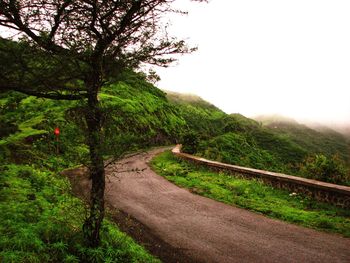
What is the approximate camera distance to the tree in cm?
470

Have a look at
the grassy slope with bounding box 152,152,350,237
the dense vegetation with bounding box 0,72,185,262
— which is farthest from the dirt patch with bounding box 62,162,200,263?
the grassy slope with bounding box 152,152,350,237

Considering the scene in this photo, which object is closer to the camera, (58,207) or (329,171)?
(58,207)

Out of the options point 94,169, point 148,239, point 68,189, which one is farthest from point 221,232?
point 68,189

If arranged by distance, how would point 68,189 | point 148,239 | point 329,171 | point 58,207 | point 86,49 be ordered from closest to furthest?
1. point 86,49
2. point 148,239
3. point 58,207
4. point 68,189
5. point 329,171

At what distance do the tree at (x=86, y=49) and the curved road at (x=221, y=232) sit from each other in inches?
44.6

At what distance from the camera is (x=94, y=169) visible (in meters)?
5.21

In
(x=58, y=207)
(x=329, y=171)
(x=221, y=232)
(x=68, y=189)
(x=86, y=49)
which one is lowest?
(x=68, y=189)

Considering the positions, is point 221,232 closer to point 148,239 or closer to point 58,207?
point 148,239

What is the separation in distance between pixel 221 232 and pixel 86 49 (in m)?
5.65

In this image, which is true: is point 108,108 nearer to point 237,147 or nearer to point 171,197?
point 171,197

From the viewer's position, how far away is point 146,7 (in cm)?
523

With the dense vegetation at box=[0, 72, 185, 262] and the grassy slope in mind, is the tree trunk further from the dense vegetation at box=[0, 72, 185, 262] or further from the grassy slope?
the grassy slope

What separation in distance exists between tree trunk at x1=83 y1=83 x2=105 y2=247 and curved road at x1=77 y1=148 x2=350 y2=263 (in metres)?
0.27

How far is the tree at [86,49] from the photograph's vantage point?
185 inches
